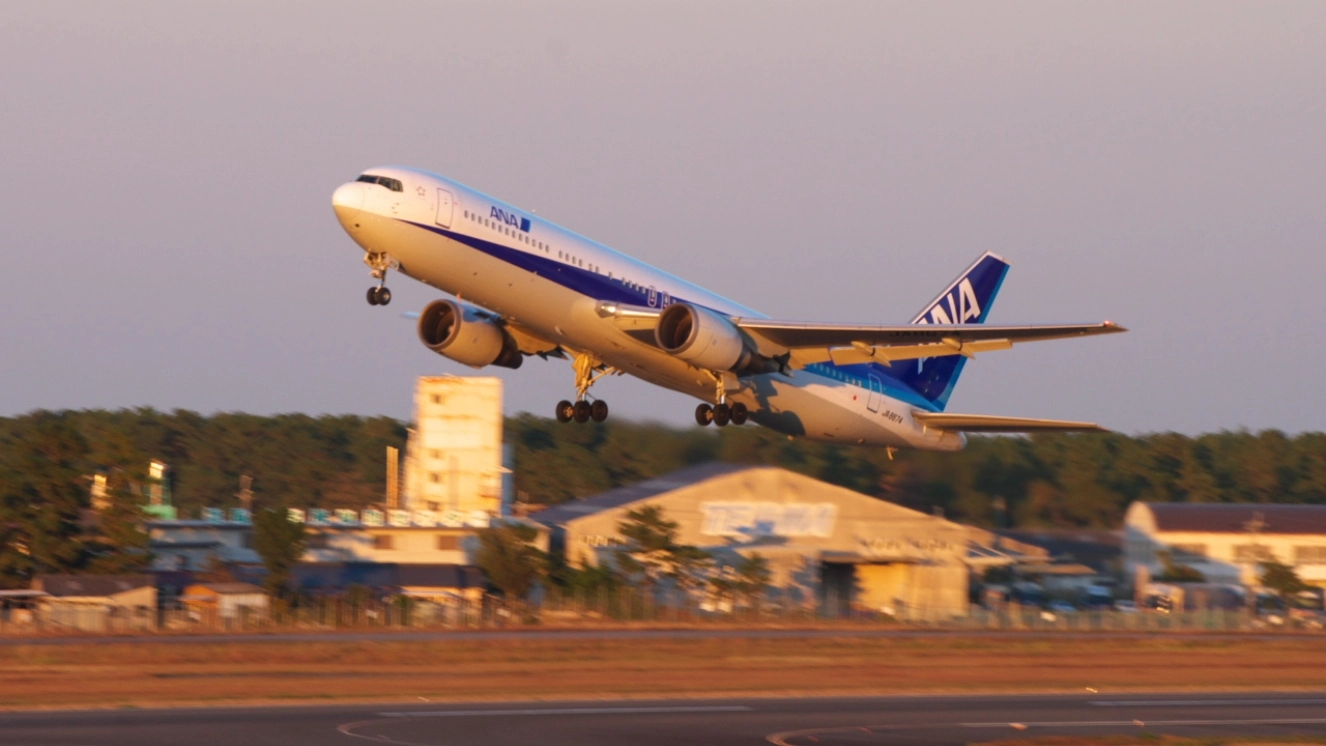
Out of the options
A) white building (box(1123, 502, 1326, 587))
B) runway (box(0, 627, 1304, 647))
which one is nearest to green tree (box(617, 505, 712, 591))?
runway (box(0, 627, 1304, 647))

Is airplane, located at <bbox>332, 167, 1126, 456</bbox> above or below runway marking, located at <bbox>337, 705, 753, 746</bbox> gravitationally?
above

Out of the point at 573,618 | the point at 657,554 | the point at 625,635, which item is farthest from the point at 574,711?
the point at 657,554

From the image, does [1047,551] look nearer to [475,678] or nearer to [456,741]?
[475,678]

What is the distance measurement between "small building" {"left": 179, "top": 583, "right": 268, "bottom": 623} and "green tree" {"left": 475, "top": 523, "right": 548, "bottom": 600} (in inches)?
342

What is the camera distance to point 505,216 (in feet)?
110

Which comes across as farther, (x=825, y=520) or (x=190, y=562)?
(x=190, y=562)

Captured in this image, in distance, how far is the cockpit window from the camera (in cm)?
3262

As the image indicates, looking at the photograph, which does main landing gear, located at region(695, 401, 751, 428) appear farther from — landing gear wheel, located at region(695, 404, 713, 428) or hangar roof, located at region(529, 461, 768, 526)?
hangar roof, located at region(529, 461, 768, 526)

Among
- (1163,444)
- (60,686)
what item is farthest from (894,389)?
(1163,444)

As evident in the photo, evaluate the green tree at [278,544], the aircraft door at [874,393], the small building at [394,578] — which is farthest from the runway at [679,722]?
the small building at [394,578]

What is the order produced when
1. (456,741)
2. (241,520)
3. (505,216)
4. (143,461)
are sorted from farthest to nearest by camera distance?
(241,520) → (143,461) → (505,216) → (456,741)

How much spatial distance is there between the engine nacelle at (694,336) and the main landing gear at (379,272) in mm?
5932

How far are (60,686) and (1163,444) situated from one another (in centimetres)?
5595

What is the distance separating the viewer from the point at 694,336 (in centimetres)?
3469
